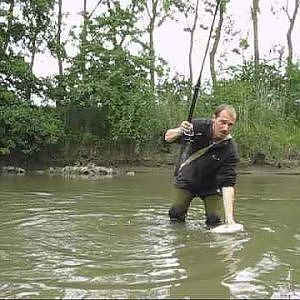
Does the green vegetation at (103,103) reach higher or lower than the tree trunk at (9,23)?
lower

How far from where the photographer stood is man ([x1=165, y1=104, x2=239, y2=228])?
727 cm

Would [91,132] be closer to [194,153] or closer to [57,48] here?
[57,48]

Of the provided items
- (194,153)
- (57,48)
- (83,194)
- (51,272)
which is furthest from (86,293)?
(57,48)

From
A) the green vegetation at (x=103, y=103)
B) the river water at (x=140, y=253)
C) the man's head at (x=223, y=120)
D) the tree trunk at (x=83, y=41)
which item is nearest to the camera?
the river water at (x=140, y=253)

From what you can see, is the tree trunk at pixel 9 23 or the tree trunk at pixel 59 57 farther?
the tree trunk at pixel 59 57

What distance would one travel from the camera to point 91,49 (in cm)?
2605

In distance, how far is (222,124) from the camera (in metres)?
7.25

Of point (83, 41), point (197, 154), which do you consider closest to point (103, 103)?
point (83, 41)

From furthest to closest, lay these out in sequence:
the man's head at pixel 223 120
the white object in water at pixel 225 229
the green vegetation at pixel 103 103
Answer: the green vegetation at pixel 103 103 < the white object in water at pixel 225 229 < the man's head at pixel 223 120

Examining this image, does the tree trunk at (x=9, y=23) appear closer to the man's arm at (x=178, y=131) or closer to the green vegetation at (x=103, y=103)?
the green vegetation at (x=103, y=103)

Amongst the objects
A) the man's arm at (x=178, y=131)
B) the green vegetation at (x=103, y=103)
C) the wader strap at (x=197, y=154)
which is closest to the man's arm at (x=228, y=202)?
the wader strap at (x=197, y=154)

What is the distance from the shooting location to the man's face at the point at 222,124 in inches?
280

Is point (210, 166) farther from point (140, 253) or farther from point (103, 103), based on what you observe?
point (103, 103)

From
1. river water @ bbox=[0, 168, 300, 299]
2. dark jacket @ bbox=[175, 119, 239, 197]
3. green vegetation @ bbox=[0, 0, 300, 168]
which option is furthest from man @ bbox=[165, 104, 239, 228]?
green vegetation @ bbox=[0, 0, 300, 168]
